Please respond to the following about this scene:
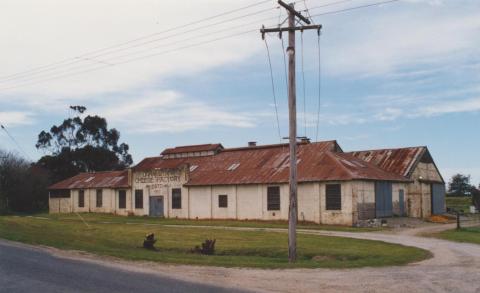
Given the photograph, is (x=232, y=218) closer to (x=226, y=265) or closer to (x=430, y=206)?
(x=430, y=206)

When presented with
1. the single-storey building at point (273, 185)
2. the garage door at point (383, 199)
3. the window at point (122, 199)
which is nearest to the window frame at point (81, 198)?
the single-storey building at point (273, 185)

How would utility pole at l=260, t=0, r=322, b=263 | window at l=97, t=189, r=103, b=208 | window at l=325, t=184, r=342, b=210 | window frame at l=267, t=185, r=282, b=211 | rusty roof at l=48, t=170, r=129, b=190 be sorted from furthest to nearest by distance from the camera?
window at l=97, t=189, r=103, b=208, rusty roof at l=48, t=170, r=129, b=190, window frame at l=267, t=185, r=282, b=211, window at l=325, t=184, r=342, b=210, utility pole at l=260, t=0, r=322, b=263

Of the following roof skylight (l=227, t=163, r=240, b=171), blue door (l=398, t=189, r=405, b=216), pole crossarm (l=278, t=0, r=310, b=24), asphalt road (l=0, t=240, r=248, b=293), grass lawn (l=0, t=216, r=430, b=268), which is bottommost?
grass lawn (l=0, t=216, r=430, b=268)

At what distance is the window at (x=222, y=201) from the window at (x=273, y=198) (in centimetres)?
433

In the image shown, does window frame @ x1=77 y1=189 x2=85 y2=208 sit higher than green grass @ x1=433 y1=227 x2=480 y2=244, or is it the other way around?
window frame @ x1=77 y1=189 x2=85 y2=208

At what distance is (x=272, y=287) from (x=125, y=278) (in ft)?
11.4

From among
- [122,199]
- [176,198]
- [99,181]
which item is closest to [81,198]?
[99,181]

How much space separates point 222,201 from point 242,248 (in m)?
20.8

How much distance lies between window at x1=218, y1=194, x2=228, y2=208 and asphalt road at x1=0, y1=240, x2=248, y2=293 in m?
27.7

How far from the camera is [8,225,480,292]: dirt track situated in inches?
473

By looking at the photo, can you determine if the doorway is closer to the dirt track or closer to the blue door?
the blue door

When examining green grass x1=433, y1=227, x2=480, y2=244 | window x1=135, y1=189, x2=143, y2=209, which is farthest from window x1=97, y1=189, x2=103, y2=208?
green grass x1=433, y1=227, x2=480, y2=244

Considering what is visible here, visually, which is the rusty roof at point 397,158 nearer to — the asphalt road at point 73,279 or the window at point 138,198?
the window at point 138,198

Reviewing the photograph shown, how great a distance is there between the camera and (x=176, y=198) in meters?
47.1
